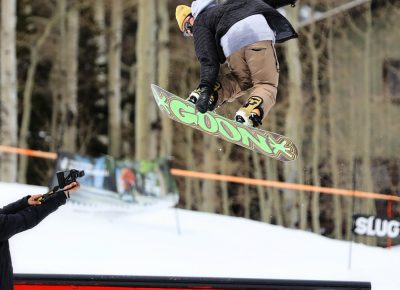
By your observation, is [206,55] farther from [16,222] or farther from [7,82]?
[7,82]

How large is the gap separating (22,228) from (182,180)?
10.4 meters

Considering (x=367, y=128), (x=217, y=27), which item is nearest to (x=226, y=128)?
(x=217, y=27)

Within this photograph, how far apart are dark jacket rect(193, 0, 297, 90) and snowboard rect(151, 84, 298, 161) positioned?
160mm

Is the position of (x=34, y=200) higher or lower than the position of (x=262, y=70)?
lower

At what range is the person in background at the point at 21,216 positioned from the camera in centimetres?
259

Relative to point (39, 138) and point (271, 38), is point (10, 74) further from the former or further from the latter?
point (39, 138)

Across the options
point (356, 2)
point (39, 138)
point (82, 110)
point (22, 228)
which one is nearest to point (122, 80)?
point (82, 110)

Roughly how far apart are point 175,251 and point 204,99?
1.79 m

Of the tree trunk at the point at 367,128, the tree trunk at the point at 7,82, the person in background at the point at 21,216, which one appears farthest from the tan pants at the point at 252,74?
the tree trunk at the point at 7,82

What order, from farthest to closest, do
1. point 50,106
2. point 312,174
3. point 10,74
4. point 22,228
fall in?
1. point 50,106
2. point 10,74
3. point 312,174
4. point 22,228

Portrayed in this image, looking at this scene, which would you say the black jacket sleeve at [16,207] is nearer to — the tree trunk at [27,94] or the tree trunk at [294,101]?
the tree trunk at [294,101]

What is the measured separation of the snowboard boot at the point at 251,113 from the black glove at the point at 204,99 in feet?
0.57

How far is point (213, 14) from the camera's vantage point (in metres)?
3.56

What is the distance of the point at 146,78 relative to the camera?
16.9ft
